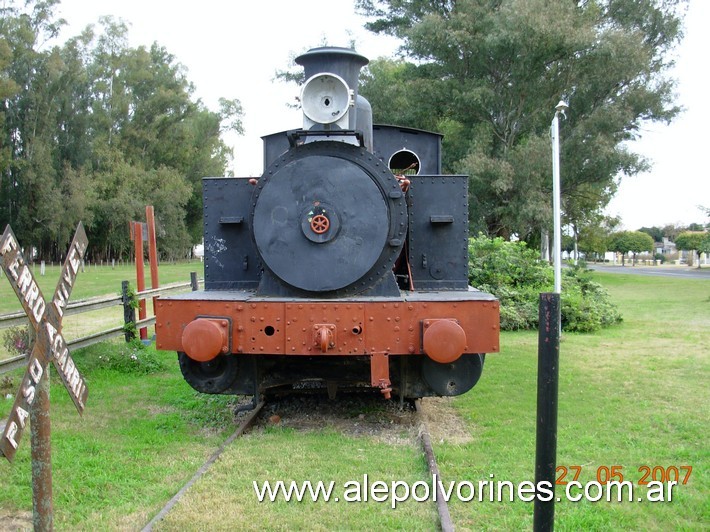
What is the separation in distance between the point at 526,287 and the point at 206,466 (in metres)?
10.3

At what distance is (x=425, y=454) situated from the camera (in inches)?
181


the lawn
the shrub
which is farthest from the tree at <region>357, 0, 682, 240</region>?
the shrub

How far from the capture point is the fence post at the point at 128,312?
8547 millimetres

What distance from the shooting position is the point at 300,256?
5.15 metres

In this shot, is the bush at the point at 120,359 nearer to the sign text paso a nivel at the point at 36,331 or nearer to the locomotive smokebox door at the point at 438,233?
the locomotive smokebox door at the point at 438,233

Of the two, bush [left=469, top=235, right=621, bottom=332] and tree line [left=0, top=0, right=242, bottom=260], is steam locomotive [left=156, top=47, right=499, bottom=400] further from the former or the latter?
tree line [left=0, top=0, right=242, bottom=260]

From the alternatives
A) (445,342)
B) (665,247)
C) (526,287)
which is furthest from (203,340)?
(665,247)

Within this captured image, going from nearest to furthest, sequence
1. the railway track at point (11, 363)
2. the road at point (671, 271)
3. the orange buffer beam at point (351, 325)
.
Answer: the orange buffer beam at point (351, 325) → the railway track at point (11, 363) → the road at point (671, 271)

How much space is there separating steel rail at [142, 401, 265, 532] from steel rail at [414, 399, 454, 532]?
4.90 ft

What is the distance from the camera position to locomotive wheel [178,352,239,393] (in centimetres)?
552

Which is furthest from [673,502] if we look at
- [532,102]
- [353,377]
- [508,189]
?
[532,102]

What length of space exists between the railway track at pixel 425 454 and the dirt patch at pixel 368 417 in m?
0.04

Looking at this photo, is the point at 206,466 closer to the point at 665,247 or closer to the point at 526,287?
the point at 526,287

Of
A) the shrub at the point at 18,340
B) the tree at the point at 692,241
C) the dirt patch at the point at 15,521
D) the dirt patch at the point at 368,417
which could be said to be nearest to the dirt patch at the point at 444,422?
the dirt patch at the point at 368,417
